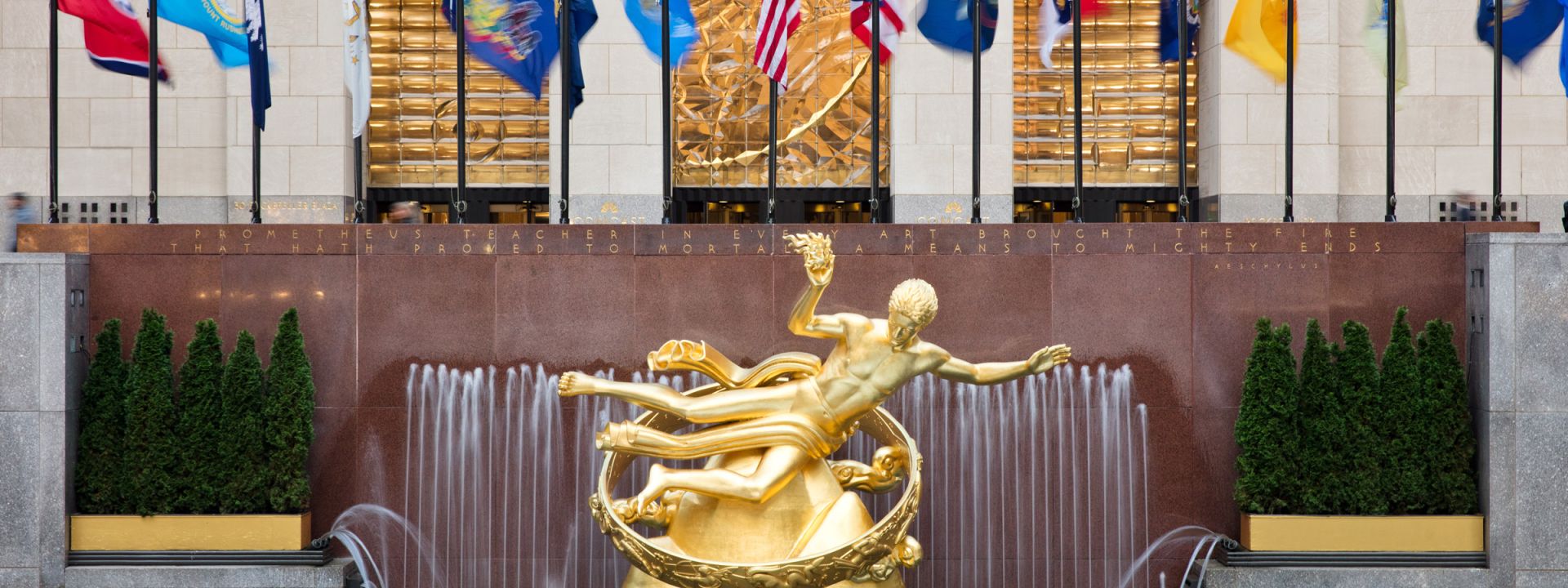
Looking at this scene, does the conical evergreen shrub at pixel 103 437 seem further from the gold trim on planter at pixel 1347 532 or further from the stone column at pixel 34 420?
the gold trim on planter at pixel 1347 532

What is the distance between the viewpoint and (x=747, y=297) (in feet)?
40.2

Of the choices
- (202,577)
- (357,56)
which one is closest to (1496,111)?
(357,56)

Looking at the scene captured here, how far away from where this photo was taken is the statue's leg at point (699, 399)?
10062 millimetres

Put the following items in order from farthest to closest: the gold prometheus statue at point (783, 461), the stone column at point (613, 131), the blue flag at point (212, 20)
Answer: the stone column at point (613, 131) < the blue flag at point (212, 20) < the gold prometheus statue at point (783, 461)

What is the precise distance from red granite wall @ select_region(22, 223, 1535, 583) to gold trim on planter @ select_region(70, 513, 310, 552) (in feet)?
1.60

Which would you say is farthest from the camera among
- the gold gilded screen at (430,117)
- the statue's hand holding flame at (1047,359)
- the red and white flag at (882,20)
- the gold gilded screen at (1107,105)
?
the gold gilded screen at (1107,105)

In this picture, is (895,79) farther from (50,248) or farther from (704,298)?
(50,248)

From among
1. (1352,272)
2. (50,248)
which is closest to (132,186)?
(50,248)

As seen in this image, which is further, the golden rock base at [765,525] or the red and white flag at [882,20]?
the red and white flag at [882,20]

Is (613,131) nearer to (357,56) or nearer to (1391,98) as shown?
(357,56)

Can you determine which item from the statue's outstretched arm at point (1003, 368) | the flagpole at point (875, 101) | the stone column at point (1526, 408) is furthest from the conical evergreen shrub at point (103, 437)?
the stone column at point (1526, 408)

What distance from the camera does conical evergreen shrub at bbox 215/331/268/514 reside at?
1183cm

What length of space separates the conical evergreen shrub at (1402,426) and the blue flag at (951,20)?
532cm

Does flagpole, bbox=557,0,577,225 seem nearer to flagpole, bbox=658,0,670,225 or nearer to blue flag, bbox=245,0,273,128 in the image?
flagpole, bbox=658,0,670,225
